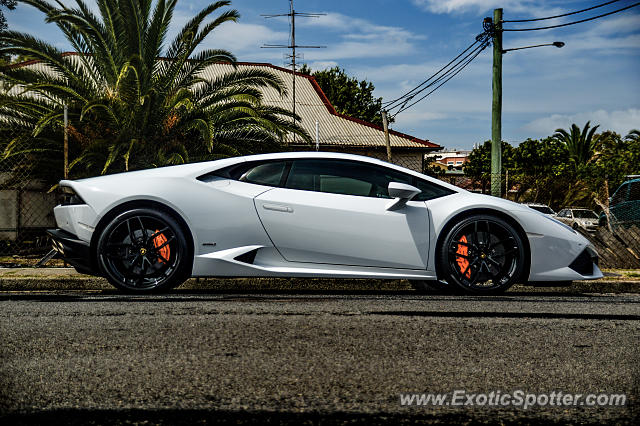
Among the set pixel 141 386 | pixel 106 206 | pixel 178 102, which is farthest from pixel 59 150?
pixel 141 386

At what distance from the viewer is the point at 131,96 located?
476 inches

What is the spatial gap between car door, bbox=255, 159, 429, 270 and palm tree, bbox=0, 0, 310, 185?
6316 millimetres

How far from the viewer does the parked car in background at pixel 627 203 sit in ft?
36.9

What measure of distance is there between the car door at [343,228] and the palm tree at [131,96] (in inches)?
249

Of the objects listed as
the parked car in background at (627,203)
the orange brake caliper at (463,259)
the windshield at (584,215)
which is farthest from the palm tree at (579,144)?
the orange brake caliper at (463,259)

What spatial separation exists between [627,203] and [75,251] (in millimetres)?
11171

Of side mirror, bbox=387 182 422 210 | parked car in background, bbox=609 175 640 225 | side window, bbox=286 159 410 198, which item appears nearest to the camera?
side mirror, bbox=387 182 422 210

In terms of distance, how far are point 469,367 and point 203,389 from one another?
1291mm

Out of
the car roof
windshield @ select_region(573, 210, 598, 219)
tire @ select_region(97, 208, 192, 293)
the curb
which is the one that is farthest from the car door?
windshield @ select_region(573, 210, 598, 219)

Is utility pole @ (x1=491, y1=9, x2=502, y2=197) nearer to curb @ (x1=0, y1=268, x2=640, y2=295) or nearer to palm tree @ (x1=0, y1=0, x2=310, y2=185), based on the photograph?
palm tree @ (x1=0, y1=0, x2=310, y2=185)

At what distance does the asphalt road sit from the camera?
2510mm

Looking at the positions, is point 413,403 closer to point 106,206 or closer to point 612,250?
point 106,206

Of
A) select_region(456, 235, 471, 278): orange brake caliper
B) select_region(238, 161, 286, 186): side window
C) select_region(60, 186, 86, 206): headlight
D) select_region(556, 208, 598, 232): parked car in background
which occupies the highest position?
select_region(238, 161, 286, 186): side window

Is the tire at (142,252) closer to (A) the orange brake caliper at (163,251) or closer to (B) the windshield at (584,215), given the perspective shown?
(A) the orange brake caliper at (163,251)
